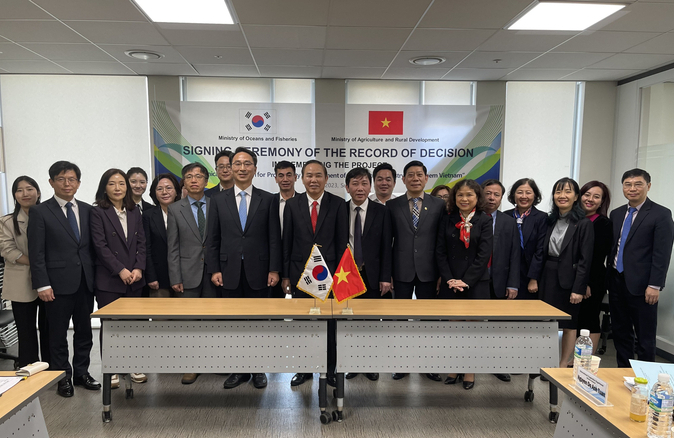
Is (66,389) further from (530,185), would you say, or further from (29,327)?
(530,185)

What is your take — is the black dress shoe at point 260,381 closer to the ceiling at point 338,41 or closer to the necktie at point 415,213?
the necktie at point 415,213

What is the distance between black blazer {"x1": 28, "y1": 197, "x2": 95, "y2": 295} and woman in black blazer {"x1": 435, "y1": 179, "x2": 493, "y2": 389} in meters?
2.84

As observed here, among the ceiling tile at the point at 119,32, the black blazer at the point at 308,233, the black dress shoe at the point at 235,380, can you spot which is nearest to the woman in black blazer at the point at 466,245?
the black blazer at the point at 308,233

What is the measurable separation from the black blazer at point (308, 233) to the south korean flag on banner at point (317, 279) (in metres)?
0.58

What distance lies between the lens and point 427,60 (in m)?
4.36

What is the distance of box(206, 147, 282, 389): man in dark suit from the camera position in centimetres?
326

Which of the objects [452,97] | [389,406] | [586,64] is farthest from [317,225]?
[586,64]

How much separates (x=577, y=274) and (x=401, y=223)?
149cm

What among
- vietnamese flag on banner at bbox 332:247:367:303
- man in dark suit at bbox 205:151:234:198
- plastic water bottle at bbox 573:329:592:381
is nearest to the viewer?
plastic water bottle at bbox 573:329:592:381

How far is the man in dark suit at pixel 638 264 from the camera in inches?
129

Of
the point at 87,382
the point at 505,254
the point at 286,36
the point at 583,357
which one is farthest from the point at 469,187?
the point at 87,382

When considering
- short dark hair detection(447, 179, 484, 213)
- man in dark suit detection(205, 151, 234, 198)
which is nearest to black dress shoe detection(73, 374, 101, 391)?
man in dark suit detection(205, 151, 234, 198)

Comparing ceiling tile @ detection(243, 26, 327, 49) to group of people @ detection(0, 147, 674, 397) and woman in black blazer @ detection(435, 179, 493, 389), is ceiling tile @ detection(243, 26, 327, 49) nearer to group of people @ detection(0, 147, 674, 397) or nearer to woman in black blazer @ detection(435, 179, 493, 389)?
group of people @ detection(0, 147, 674, 397)

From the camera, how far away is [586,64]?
4.49 metres
